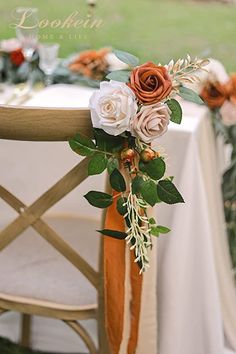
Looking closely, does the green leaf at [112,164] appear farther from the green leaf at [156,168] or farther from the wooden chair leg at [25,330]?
the wooden chair leg at [25,330]

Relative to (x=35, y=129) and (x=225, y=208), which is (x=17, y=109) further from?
(x=225, y=208)

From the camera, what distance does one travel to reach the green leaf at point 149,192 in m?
0.95

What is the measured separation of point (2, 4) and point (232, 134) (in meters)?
2.05

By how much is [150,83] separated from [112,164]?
0.46 ft

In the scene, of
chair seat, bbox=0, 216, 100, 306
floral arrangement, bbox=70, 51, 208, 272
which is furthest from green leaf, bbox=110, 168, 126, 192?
chair seat, bbox=0, 216, 100, 306

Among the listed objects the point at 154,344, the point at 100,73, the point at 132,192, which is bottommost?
the point at 154,344

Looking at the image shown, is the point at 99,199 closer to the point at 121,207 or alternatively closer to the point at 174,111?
the point at 121,207

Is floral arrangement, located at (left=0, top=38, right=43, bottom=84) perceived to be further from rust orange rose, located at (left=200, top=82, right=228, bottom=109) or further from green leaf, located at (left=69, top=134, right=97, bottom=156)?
green leaf, located at (left=69, top=134, right=97, bottom=156)

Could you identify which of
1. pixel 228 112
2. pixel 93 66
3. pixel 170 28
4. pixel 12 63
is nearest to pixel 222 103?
pixel 228 112

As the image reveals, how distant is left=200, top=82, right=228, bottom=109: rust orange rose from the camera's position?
1.62 m

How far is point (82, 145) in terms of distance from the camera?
95 cm

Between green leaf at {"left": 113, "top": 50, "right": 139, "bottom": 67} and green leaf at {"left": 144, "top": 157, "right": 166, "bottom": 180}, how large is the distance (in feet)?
0.53

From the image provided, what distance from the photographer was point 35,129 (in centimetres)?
96

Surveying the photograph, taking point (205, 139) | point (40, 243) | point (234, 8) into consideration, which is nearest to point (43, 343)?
point (40, 243)
